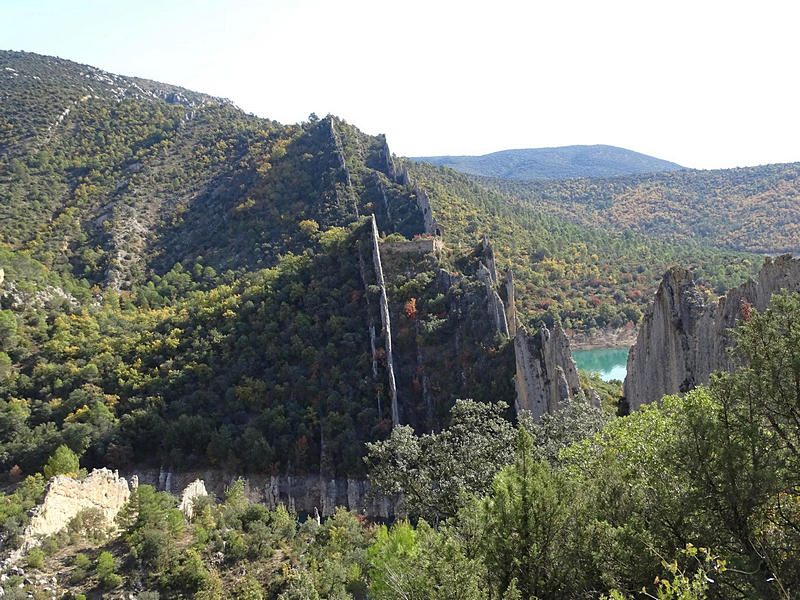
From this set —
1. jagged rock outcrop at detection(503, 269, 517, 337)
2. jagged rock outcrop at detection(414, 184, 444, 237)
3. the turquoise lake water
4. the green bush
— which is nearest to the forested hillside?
the turquoise lake water

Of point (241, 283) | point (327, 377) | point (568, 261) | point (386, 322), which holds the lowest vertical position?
point (327, 377)

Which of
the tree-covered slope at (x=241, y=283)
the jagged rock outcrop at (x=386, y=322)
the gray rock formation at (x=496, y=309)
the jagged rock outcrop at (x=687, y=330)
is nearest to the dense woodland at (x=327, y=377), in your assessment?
the tree-covered slope at (x=241, y=283)

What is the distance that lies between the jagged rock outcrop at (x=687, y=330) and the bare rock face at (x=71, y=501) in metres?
17.2

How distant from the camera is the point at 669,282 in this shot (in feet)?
51.2

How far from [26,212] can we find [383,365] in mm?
44642

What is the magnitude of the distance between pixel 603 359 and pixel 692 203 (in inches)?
2166

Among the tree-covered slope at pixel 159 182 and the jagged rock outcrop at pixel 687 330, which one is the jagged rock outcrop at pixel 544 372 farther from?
the tree-covered slope at pixel 159 182

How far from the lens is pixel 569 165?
18225cm

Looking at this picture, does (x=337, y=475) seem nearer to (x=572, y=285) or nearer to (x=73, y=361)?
(x=73, y=361)

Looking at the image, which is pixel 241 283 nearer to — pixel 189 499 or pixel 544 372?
pixel 189 499

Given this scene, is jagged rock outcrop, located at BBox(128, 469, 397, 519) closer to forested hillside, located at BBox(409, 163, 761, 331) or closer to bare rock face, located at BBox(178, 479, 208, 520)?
bare rock face, located at BBox(178, 479, 208, 520)

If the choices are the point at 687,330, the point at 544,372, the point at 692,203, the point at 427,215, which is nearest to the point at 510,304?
the point at 544,372

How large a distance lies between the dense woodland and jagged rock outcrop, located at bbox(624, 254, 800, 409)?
82.2 inches

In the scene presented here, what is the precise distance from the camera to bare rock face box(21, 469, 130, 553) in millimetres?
15891
